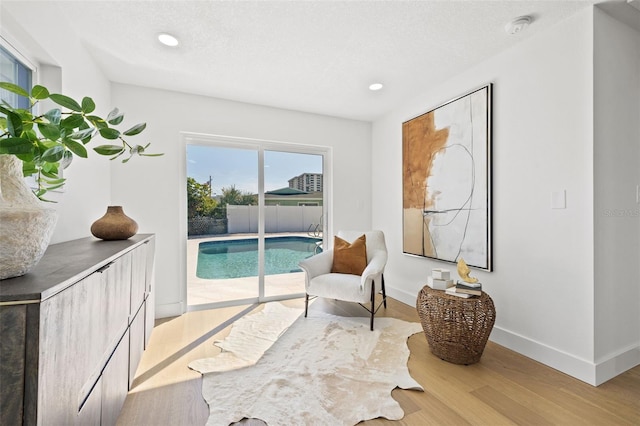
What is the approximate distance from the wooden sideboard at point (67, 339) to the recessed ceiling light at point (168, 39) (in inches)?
62.3

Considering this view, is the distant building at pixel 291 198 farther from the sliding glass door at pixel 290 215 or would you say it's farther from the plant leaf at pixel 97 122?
the plant leaf at pixel 97 122

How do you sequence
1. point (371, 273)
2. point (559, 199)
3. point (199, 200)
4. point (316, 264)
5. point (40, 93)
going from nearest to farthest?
point (40, 93)
point (559, 199)
point (371, 273)
point (316, 264)
point (199, 200)

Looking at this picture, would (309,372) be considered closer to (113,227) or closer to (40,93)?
(113,227)

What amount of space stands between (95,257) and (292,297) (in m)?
2.61

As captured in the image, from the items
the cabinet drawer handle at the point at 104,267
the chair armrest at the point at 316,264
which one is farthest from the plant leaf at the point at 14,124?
the chair armrest at the point at 316,264

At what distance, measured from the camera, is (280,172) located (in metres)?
3.70

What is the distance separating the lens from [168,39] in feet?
7.07

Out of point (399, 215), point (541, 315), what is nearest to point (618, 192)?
point (541, 315)

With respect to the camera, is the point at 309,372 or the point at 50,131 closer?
the point at 50,131

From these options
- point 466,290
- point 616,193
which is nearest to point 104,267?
point 466,290

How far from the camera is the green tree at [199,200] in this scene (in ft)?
10.7

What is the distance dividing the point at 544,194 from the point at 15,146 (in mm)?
2815

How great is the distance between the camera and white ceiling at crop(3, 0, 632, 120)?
1.86 meters

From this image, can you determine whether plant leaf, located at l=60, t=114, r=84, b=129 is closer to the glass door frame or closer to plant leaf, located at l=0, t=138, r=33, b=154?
plant leaf, located at l=0, t=138, r=33, b=154
